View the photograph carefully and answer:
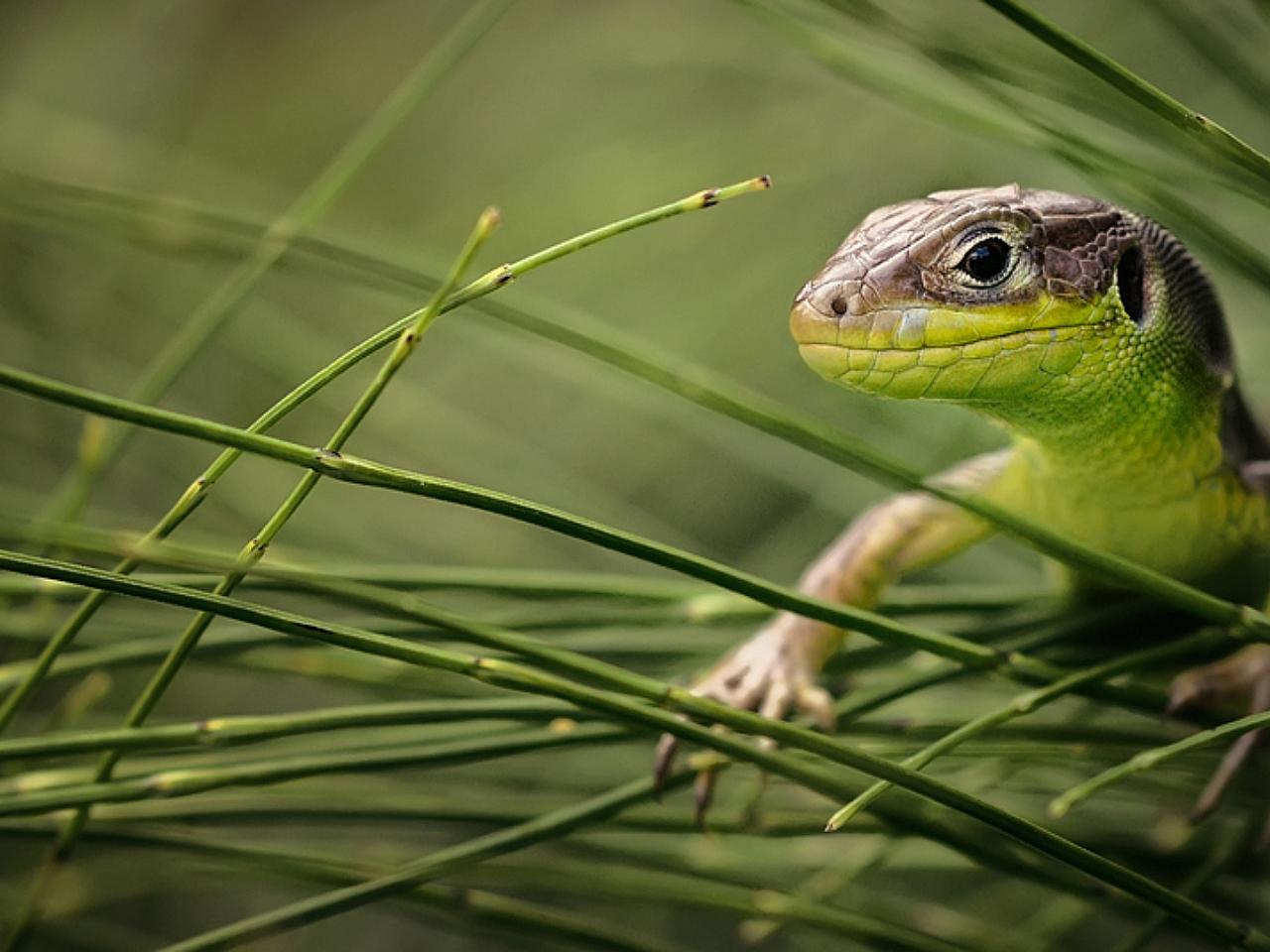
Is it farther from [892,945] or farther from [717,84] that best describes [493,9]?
[717,84]

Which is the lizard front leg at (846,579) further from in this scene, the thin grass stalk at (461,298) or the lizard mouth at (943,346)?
the thin grass stalk at (461,298)

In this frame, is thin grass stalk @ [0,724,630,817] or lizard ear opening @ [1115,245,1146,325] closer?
thin grass stalk @ [0,724,630,817]

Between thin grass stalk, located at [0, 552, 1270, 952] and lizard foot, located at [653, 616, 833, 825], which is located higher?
lizard foot, located at [653, 616, 833, 825]

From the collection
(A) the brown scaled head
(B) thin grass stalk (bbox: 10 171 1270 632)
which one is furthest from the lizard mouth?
(B) thin grass stalk (bbox: 10 171 1270 632)

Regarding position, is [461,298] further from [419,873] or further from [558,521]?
[419,873]

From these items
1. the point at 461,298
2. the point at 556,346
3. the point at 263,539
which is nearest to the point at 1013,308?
the point at 461,298

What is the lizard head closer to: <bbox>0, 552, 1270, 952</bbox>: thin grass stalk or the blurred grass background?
the blurred grass background

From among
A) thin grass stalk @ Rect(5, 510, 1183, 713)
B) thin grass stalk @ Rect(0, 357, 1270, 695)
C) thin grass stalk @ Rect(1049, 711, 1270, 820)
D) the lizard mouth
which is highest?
the lizard mouth
